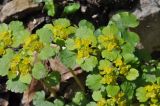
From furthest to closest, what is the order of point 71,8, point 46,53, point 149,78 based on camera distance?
point 71,8 < point 149,78 < point 46,53

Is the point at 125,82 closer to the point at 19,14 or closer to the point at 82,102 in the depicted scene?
the point at 82,102

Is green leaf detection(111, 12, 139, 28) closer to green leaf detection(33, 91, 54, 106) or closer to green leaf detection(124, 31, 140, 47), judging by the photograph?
green leaf detection(124, 31, 140, 47)

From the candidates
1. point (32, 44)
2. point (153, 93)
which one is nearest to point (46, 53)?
point (32, 44)

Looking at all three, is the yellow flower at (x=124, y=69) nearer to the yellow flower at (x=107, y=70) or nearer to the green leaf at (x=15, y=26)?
the yellow flower at (x=107, y=70)

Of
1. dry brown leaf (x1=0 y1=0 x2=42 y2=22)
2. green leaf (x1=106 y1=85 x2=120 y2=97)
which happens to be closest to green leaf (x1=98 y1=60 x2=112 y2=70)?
green leaf (x1=106 y1=85 x2=120 y2=97)

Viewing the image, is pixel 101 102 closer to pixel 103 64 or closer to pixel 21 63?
pixel 103 64

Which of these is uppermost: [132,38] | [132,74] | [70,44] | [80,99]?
[70,44]
